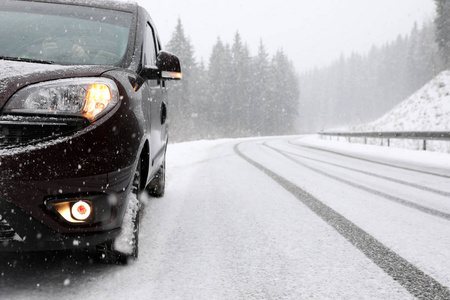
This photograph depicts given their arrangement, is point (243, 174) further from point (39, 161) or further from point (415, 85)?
point (415, 85)

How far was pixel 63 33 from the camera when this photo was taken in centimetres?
288

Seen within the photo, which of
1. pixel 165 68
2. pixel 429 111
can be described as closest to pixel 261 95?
pixel 429 111

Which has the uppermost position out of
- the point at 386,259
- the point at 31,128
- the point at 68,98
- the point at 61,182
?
the point at 68,98

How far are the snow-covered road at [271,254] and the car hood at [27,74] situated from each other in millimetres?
1101

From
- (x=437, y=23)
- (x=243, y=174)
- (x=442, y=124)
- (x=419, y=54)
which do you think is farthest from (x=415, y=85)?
(x=243, y=174)

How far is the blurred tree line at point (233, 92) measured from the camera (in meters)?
49.8

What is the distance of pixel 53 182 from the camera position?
1830mm

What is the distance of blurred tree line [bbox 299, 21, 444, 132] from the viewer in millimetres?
86688

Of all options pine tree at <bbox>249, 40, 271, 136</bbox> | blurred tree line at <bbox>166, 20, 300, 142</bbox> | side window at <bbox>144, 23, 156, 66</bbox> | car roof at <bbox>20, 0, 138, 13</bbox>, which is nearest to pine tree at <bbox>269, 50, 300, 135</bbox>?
blurred tree line at <bbox>166, 20, 300, 142</bbox>

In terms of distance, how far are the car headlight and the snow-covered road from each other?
986 mm

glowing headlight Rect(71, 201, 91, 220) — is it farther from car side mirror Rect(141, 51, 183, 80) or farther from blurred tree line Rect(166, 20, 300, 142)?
blurred tree line Rect(166, 20, 300, 142)

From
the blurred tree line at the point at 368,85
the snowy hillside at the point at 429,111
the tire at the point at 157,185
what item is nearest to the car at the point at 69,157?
the tire at the point at 157,185

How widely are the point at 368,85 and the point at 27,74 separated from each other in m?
120

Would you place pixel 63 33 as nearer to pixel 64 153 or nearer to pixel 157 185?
pixel 64 153
